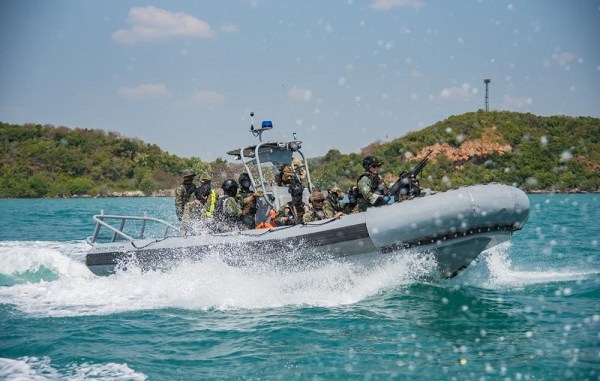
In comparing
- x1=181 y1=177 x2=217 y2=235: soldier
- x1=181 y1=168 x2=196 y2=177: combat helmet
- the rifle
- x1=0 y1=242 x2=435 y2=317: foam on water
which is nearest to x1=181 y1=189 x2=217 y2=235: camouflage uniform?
x1=181 y1=177 x2=217 y2=235: soldier

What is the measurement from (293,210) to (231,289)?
1548mm

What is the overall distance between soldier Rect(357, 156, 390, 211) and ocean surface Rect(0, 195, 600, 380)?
97cm

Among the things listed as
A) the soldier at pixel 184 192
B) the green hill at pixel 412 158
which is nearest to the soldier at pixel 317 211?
the soldier at pixel 184 192

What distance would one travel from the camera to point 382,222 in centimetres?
794

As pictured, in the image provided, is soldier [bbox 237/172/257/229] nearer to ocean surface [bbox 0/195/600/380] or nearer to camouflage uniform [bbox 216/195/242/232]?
camouflage uniform [bbox 216/195/242/232]

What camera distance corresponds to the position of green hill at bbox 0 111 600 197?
64.8 meters

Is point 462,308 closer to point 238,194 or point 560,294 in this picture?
point 560,294

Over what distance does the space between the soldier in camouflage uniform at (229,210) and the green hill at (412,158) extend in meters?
52.6

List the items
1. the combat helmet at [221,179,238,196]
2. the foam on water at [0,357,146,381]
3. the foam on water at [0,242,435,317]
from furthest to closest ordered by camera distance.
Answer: the combat helmet at [221,179,238,196] → the foam on water at [0,242,435,317] → the foam on water at [0,357,146,381]

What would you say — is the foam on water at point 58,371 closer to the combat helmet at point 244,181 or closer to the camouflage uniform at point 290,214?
the camouflage uniform at point 290,214

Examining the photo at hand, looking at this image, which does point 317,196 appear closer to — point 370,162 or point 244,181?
point 370,162

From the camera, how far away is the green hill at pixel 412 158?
64.8 m

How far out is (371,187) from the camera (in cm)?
884

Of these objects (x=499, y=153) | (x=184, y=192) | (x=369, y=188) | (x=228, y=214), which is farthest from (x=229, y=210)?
(x=499, y=153)
